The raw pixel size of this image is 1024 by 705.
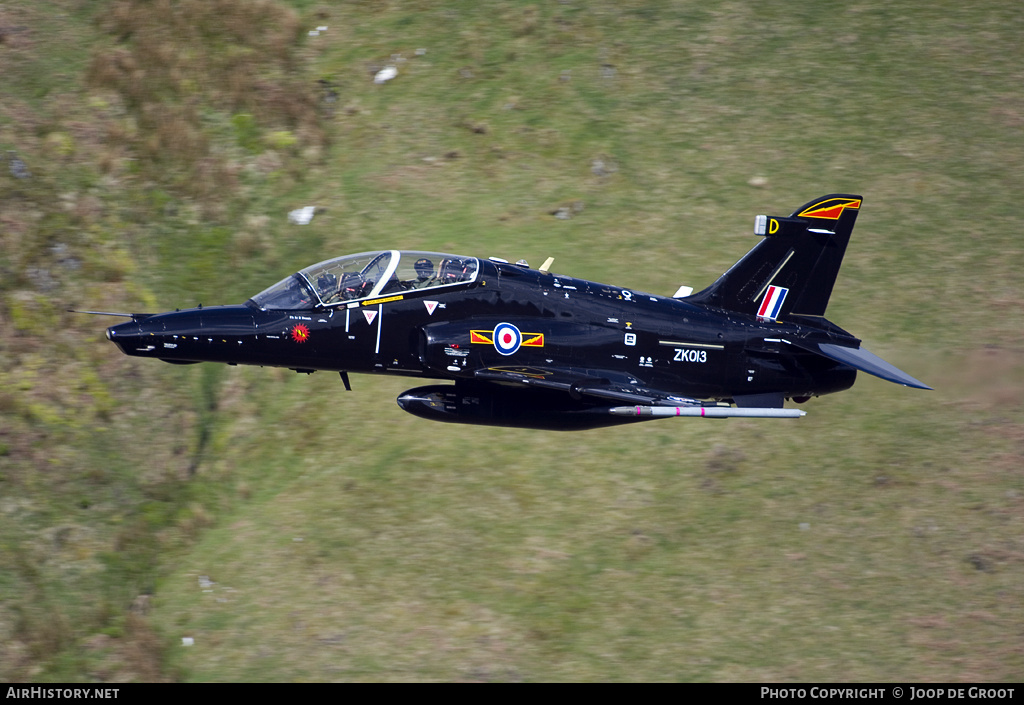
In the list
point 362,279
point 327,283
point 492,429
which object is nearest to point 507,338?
point 362,279

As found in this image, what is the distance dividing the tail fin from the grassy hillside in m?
3.62

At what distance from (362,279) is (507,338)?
8.82 feet

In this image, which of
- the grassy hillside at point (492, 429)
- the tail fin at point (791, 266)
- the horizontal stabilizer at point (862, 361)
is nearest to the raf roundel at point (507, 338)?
the tail fin at point (791, 266)

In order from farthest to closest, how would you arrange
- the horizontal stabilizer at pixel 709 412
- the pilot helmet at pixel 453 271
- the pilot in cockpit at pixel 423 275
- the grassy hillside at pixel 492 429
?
the grassy hillside at pixel 492 429 → the pilot helmet at pixel 453 271 → the pilot in cockpit at pixel 423 275 → the horizontal stabilizer at pixel 709 412

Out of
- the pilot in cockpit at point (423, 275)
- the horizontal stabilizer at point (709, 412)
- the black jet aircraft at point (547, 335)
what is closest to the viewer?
the horizontal stabilizer at point (709, 412)

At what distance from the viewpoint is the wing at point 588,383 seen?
16.5 m

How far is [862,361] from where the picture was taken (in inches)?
682

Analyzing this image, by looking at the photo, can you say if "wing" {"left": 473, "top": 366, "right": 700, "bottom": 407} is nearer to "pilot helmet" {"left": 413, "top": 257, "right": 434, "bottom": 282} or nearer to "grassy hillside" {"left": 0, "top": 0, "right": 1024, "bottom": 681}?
"pilot helmet" {"left": 413, "top": 257, "right": 434, "bottom": 282}

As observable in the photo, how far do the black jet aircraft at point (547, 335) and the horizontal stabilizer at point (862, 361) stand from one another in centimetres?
4

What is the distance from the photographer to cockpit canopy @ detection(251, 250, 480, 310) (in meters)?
16.7

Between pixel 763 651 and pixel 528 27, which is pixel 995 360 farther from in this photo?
pixel 528 27

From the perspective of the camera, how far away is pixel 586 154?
27203 millimetres

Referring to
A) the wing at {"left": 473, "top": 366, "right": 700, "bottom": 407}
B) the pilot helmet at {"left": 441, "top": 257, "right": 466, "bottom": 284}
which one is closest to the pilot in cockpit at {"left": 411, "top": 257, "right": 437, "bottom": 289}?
the pilot helmet at {"left": 441, "top": 257, "right": 466, "bottom": 284}

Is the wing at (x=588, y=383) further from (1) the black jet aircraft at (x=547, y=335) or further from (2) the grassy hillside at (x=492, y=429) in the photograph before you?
(2) the grassy hillside at (x=492, y=429)
